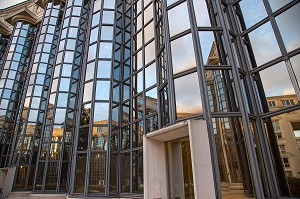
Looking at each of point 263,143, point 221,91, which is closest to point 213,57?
point 221,91

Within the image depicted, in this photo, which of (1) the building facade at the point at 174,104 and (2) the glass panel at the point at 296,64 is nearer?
(1) the building facade at the point at 174,104

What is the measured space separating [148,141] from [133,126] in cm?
433

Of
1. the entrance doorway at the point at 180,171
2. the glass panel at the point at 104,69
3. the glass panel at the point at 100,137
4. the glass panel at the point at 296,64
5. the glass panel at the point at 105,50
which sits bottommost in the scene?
the entrance doorway at the point at 180,171

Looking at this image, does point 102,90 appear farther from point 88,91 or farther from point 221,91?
point 221,91

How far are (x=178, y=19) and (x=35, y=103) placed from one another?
19.4 m

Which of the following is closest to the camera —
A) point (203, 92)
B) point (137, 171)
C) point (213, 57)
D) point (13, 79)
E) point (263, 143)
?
point (263, 143)

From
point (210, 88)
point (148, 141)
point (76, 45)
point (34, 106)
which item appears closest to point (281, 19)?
point (210, 88)

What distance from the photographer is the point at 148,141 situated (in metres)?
8.00

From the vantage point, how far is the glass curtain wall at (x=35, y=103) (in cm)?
1959

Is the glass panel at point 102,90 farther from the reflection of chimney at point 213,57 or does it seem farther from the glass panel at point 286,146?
the glass panel at point 286,146

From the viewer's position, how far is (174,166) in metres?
7.71

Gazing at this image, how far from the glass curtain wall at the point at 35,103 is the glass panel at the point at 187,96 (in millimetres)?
16776

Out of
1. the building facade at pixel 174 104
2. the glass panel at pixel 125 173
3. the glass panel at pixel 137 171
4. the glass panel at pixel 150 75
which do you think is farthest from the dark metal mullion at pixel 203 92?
the glass panel at pixel 125 173

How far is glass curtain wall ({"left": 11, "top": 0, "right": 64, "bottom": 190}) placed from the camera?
1959 cm
